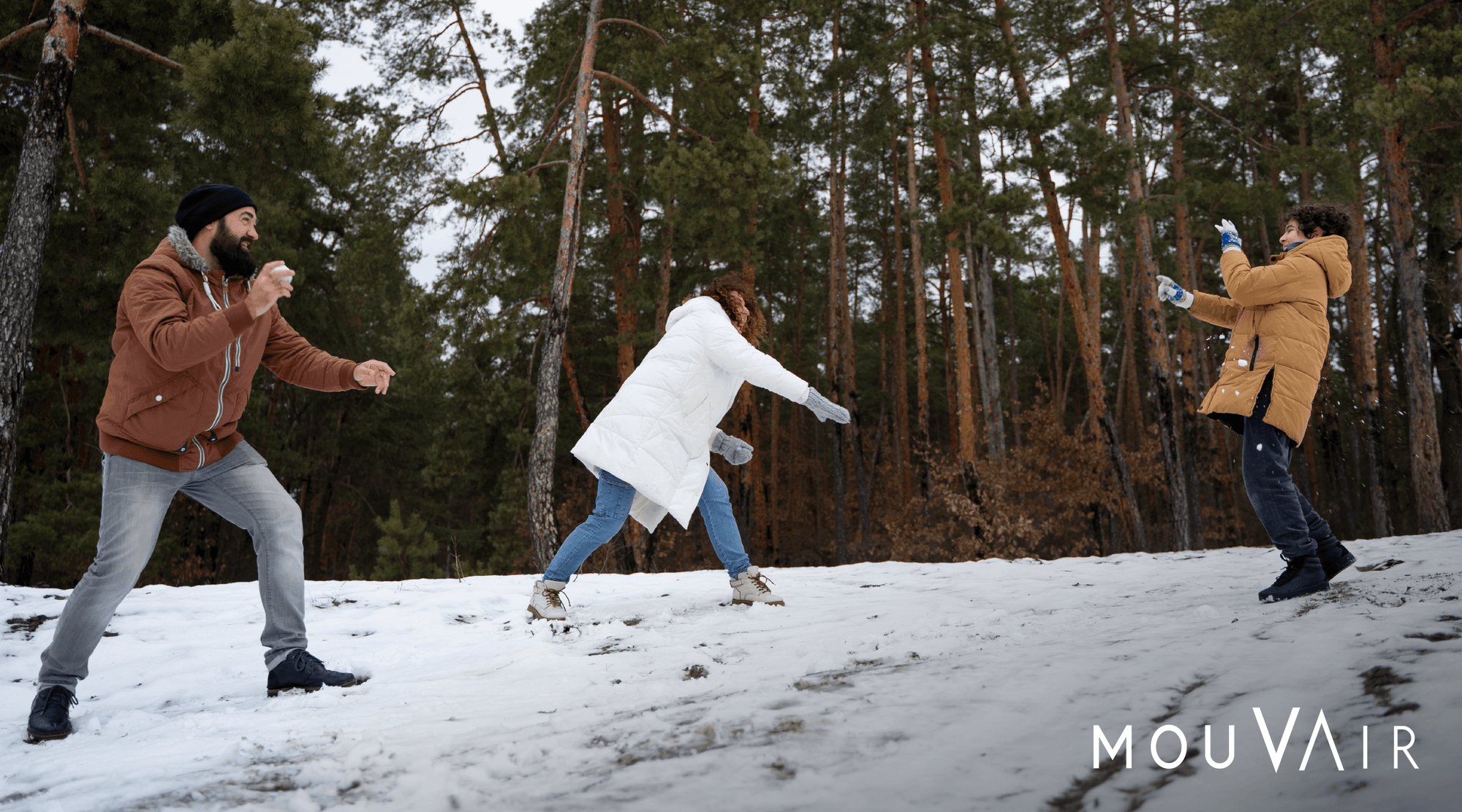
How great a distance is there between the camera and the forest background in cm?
984

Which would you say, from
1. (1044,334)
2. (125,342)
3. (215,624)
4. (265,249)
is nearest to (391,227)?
(265,249)

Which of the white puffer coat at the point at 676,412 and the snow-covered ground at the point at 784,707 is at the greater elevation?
the white puffer coat at the point at 676,412

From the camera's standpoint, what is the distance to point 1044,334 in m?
26.5

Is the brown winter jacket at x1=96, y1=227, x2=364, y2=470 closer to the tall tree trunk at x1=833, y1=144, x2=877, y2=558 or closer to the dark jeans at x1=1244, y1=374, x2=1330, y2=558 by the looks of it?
the dark jeans at x1=1244, y1=374, x2=1330, y2=558

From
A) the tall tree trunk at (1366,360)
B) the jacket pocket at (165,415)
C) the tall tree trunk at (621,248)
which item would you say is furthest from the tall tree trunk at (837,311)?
the jacket pocket at (165,415)

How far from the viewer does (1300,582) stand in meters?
3.34

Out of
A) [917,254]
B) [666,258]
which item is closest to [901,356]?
[917,254]

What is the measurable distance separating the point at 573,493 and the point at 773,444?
18.6 feet

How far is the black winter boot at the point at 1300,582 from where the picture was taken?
3.32 metres

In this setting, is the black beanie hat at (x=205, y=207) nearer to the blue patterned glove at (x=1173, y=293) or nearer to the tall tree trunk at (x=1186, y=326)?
the blue patterned glove at (x=1173, y=293)

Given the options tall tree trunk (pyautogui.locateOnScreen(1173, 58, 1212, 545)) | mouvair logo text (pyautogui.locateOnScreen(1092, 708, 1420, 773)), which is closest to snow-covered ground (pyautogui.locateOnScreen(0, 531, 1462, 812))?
mouvair logo text (pyautogui.locateOnScreen(1092, 708, 1420, 773))

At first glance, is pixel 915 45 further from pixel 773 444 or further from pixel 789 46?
pixel 773 444

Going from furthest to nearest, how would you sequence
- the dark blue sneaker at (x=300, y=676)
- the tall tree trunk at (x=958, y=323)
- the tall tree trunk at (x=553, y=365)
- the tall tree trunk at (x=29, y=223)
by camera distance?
the tall tree trunk at (x=958, y=323), the tall tree trunk at (x=553, y=365), the tall tree trunk at (x=29, y=223), the dark blue sneaker at (x=300, y=676)

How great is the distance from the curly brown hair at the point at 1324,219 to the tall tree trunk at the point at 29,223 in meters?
8.10
